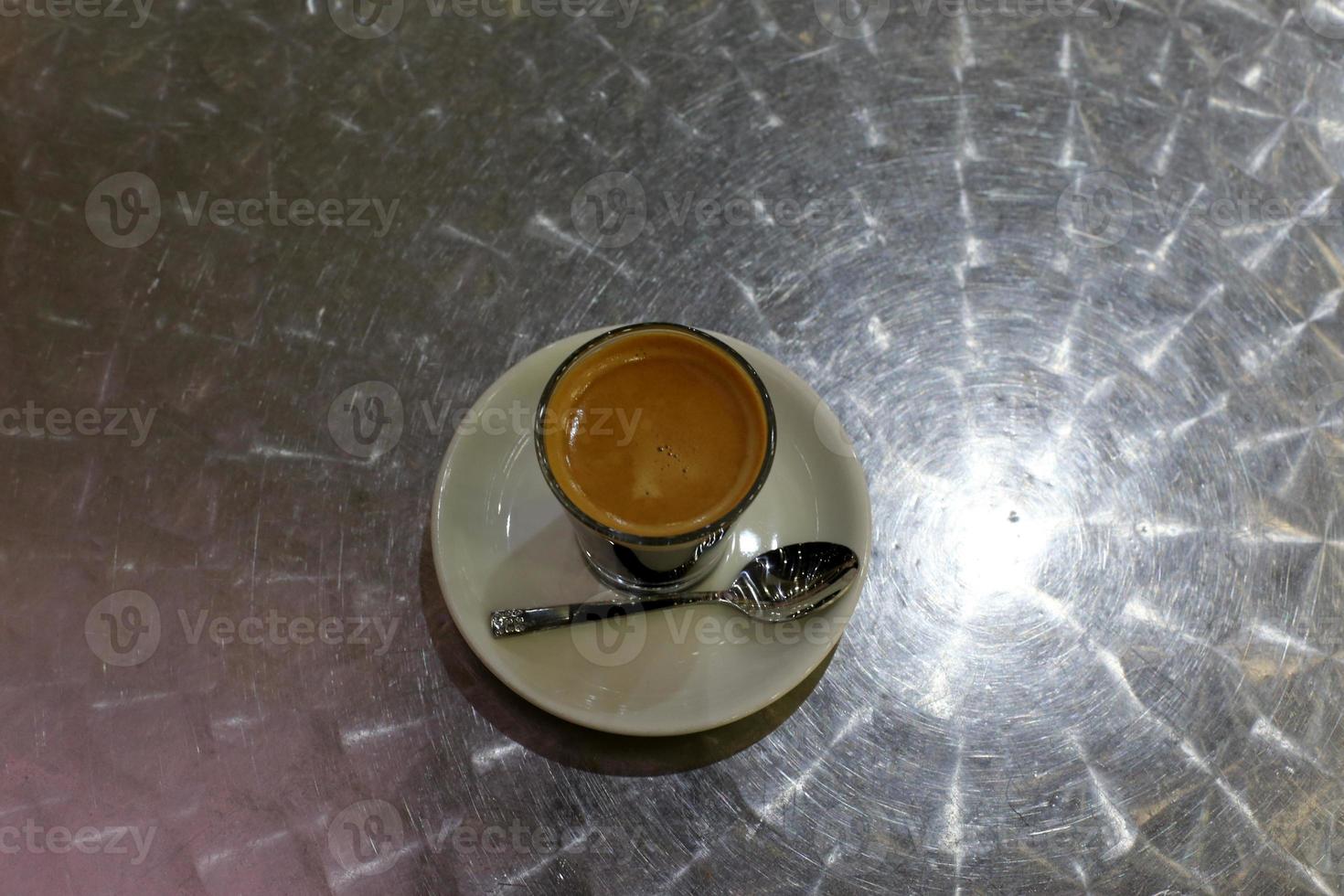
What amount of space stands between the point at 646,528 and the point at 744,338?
0.41 m

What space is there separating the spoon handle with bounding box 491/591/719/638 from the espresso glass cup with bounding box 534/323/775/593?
0.10 feet

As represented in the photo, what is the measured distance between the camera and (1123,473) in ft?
4.23

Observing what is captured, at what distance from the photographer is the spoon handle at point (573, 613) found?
1.08 meters

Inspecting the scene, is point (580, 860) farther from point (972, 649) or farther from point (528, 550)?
point (972, 649)

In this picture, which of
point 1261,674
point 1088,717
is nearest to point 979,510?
point 1088,717

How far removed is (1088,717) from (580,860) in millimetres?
635

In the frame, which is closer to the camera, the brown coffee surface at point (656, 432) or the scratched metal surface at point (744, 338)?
the brown coffee surface at point (656, 432)

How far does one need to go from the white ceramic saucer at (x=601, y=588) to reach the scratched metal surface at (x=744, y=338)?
14 cm

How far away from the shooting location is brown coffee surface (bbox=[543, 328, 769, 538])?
3.40 ft

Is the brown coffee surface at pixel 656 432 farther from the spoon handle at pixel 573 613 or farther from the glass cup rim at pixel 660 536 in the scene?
the spoon handle at pixel 573 613

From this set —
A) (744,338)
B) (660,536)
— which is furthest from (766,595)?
(744,338)

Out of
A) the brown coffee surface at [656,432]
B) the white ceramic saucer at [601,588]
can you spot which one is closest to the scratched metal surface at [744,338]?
the white ceramic saucer at [601,588]

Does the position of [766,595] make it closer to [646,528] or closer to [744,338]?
[646,528]

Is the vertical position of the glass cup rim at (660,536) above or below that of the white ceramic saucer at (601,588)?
above
